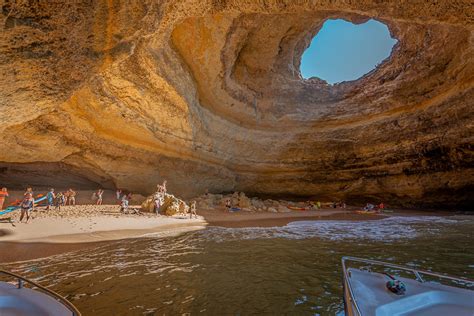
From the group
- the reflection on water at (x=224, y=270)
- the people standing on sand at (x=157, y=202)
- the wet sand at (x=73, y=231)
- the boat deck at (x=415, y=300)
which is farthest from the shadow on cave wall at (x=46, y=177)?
the boat deck at (x=415, y=300)

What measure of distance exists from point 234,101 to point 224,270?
Answer: 13169 millimetres

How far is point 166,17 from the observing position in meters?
8.23

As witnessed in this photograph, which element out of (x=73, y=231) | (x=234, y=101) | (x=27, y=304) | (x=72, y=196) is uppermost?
(x=234, y=101)

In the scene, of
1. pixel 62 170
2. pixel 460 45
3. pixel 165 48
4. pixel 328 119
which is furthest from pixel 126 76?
pixel 460 45

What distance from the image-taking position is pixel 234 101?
17.4 metres

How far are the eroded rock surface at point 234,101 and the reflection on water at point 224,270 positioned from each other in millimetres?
5265

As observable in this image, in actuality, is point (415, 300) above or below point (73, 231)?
below

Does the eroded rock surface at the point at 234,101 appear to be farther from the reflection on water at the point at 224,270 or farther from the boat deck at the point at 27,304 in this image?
the boat deck at the point at 27,304

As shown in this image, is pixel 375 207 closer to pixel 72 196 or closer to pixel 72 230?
pixel 72 230

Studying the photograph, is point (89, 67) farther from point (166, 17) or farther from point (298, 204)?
point (298, 204)

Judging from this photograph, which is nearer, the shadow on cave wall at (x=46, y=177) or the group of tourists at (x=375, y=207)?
the shadow on cave wall at (x=46, y=177)

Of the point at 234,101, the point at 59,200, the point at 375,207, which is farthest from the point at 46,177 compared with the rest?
the point at 375,207

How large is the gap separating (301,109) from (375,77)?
18.8 feet

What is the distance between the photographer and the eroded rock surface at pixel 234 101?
7.07 metres
